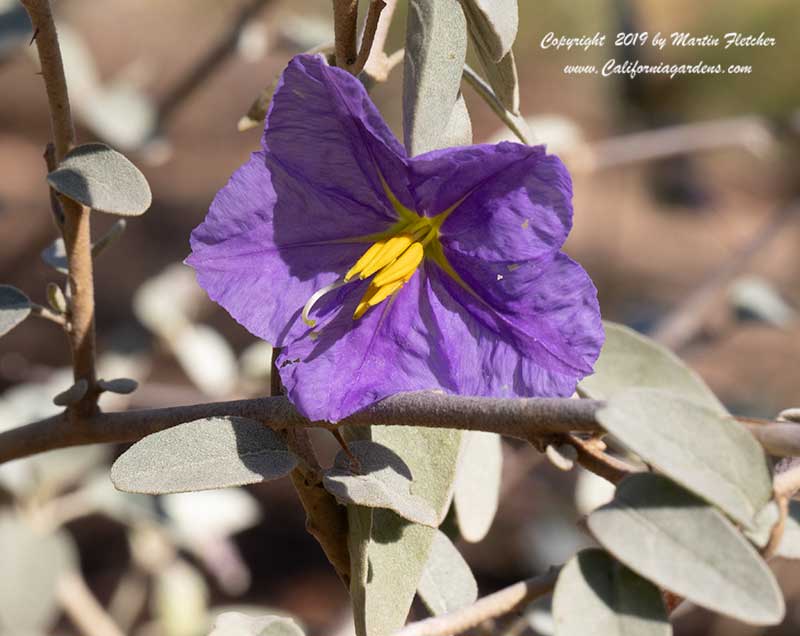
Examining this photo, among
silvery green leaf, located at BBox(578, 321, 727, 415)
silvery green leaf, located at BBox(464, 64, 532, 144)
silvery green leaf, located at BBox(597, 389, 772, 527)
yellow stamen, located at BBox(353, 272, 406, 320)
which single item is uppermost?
silvery green leaf, located at BBox(464, 64, 532, 144)

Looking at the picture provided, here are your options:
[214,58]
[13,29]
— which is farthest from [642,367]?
[214,58]

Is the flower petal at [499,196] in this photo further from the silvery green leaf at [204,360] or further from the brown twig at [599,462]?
the silvery green leaf at [204,360]

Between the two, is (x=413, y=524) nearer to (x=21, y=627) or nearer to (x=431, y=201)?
(x=431, y=201)

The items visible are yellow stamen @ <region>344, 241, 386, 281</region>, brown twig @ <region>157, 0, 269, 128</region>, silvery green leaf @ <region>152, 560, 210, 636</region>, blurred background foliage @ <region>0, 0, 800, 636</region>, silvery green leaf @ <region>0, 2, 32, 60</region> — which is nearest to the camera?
yellow stamen @ <region>344, 241, 386, 281</region>

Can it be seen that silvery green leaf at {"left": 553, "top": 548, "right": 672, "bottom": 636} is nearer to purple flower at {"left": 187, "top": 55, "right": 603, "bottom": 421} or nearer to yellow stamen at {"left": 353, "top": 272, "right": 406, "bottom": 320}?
purple flower at {"left": 187, "top": 55, "right": 603, "bottom": 421}

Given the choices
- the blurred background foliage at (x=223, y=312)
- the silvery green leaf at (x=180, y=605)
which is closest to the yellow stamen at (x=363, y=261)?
the blurred background foliage at (x=223, y=312)

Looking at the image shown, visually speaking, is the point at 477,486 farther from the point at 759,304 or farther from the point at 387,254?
the point at 759,304

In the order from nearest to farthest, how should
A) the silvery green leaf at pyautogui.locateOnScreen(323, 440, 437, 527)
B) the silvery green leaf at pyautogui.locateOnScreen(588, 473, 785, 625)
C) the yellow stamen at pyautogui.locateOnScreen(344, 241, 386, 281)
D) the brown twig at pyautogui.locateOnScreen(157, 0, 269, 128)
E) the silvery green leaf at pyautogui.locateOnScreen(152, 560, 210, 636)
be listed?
the silvery green leaf at pyautogui.locateOnScreen(588, 473, 785, 625) → the silvery green leaf at pyautogui.locateOnScreen(323, 440, 437, 527) → the yellow stamen at pyautogui.locateOnScreen(344, 241, 386, 281) → the brown twig at pyautogui.locateOnScreen(157, 0, 269, 128) → the silvery green leaf at pyautogui.locateOnScreen(152, 560, 210, 636)

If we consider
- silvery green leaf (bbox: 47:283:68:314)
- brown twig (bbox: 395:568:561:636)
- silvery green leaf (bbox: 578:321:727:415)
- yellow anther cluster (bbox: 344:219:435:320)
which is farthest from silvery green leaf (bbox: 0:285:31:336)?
silvery green leaf (bbox: 578:321:727:415)
